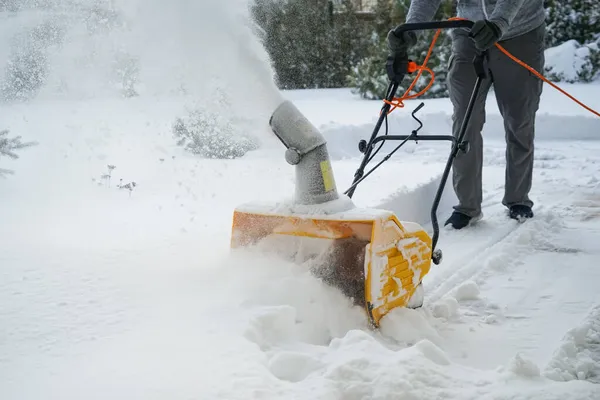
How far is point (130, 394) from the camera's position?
1.88 m

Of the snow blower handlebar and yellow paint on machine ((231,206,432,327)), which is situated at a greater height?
the snow blower handlebar

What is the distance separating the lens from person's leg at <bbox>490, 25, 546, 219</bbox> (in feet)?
14.3

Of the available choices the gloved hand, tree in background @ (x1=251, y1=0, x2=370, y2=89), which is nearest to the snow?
the gloved hand

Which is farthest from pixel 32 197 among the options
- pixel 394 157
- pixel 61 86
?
pixel 394 157

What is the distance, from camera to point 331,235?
106 inches

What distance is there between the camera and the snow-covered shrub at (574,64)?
12.3 m

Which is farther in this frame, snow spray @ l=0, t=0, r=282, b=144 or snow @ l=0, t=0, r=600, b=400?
snow spray @ l=0, t=0, r=282, b=144

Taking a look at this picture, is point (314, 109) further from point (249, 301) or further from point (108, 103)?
point (249, 301)

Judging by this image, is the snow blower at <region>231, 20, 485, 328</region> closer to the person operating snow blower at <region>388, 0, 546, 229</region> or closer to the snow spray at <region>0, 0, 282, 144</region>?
the snow spray at <region>0, 0, 282, 144</region>

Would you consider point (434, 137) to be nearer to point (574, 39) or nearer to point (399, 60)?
point (399, 60)

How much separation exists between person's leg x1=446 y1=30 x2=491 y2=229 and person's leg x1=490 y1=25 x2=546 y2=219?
14 centimetres

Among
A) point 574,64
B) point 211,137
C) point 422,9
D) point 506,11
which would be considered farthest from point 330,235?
point 574,64

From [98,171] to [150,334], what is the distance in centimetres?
336

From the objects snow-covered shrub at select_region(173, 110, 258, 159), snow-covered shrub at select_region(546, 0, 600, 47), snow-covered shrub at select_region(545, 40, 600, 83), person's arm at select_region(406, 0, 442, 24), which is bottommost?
snow-covered shrub at select_region(173, 110, 258, 159)
